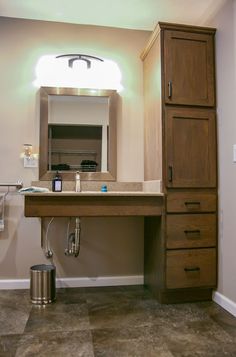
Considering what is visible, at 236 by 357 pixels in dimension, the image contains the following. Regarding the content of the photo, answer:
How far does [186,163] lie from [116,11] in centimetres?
140

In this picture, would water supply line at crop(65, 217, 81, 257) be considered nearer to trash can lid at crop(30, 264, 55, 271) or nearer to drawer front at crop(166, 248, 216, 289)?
trash can lid at crop(30, 264, 55, 271)

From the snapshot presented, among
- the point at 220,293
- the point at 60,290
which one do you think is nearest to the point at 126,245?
the point at 60,290

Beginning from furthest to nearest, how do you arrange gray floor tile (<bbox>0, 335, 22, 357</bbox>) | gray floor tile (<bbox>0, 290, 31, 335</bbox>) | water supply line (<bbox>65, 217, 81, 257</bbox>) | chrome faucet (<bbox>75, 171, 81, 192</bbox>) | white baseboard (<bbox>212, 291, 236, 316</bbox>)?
chrome faucet (<bbox>75, 171, 81, 192</bbox>) → water supply line (<bbox>65, 217, 81, 257</bbox>) → white baseboard (<bbox>212, 291, 236, 316</bbox>) → gray floor tile (<bbox>0, 290, 31, 335</bbox>) → gray floor tile (<bbox>0, 335, 22, 357</bbox>)

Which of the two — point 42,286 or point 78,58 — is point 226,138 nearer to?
point 78,58

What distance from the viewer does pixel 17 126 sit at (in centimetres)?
257

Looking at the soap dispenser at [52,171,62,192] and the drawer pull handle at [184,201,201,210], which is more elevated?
the soap dispenser at [52,171,62,192]

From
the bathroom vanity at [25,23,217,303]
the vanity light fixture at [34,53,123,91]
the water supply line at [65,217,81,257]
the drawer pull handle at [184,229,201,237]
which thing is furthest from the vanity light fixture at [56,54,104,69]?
the drawer pull handle at [184,229,201,237]

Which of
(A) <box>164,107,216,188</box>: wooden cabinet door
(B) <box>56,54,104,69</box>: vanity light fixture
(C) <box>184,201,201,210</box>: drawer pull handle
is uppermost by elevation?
(B) <box>56,54,104,69</box>: vanity light fixture

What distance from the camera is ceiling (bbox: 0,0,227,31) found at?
238 cm

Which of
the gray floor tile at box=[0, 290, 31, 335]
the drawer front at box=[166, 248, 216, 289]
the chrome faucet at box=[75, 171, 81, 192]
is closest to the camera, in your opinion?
the gray floor tile at box=[0, 290, 31, 335]

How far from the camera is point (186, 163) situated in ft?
7.29

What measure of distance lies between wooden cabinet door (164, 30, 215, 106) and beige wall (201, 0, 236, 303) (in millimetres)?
73

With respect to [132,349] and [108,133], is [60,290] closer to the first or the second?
[132,349]

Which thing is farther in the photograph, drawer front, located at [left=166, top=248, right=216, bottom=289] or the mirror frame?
the mirror frame
